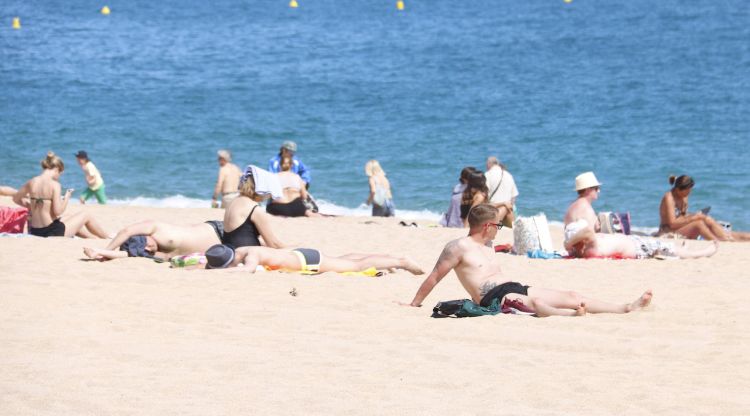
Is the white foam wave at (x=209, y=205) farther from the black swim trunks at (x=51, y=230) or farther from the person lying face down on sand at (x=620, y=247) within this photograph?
the black swim trunks at (x=51, y=230)

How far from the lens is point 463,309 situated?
7711 millimetres

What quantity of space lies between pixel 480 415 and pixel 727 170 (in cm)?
1783

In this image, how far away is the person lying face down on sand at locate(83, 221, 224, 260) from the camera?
10133 millimetres

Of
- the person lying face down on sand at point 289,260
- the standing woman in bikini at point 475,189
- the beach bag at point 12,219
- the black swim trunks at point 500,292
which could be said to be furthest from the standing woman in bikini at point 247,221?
the beach bag at point 12,219

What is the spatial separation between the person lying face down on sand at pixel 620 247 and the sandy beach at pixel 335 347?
0.89 m

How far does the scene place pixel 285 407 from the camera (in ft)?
17.6

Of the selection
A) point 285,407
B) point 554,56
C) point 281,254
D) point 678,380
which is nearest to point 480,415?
point 285,407

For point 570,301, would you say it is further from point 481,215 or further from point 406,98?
point 406,98

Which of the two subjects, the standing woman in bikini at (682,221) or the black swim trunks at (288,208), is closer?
the standing woman in bikini at (682,221)

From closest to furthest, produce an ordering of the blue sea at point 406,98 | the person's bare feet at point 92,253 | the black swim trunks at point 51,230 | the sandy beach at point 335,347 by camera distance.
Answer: the sandy beach at point 335,347 → the person's bare feet at point 92,253 → the black swim trunks at point 51,230 → the blue sea at point 406,98

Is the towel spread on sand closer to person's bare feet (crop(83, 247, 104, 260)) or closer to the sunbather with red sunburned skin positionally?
person's bare feet (crop(83, 247, 104, 260))

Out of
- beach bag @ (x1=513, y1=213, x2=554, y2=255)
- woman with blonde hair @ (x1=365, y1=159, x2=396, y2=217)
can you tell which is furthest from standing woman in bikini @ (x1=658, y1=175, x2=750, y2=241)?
woman with blonde hair @ (x1=365, y1=159, x2=396, y2=217)

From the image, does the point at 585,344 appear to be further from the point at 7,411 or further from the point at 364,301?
the point at 7,411

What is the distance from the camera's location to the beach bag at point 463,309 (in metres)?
7.71
